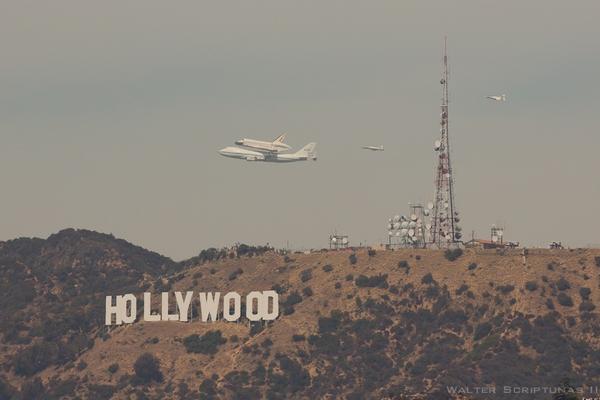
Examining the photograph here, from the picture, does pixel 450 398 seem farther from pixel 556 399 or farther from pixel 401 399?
pixel 556 399

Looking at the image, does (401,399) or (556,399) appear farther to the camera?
(401,399)

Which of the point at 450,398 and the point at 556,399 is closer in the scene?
the point at 556,399

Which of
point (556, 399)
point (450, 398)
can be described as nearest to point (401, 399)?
point (450, 398)
